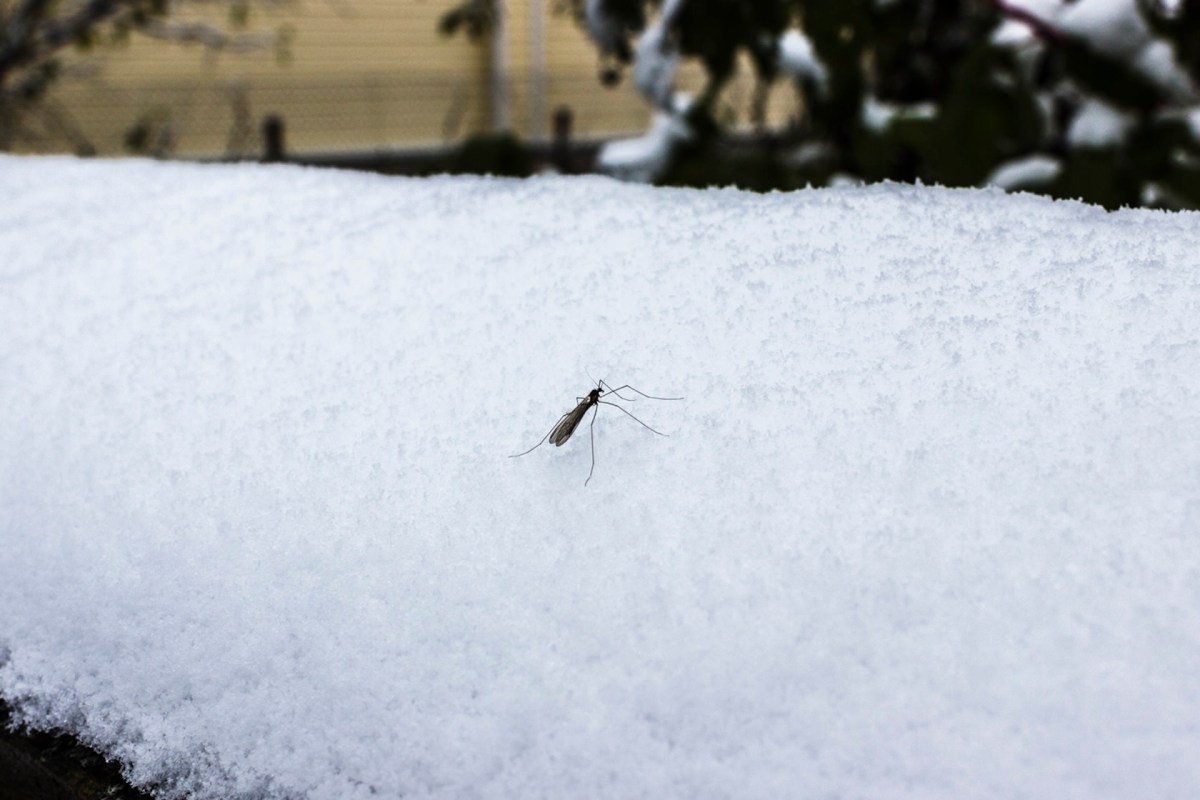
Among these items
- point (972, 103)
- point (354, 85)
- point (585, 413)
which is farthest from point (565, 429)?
point (354, 85)

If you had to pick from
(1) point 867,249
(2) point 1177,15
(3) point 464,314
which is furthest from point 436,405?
(2) point 1177,15

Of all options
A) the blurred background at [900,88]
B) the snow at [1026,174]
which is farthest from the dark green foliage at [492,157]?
the snow at [1026,174]

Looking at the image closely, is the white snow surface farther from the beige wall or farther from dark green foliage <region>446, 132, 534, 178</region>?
the beige wall

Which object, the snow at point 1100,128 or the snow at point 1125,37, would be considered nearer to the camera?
the snow at point 1125,37

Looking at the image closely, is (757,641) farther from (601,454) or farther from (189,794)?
(189,794)

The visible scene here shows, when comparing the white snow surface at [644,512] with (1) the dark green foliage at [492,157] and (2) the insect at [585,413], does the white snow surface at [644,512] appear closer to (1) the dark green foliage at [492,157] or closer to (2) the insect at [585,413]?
(2) the insect at [585,413]
